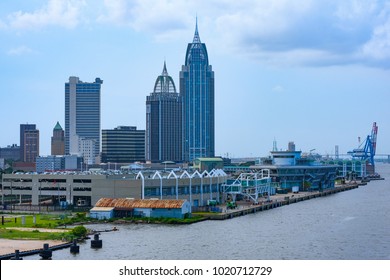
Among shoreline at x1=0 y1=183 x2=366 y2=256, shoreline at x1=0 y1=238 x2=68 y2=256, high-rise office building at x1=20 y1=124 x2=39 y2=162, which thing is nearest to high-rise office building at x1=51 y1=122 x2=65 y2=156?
high-rise office building at x1=20 y1=124 x2=39 y2=162

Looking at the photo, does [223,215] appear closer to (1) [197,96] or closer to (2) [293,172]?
(2) [293,172]

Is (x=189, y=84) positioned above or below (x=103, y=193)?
above

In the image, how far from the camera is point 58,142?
134 meters

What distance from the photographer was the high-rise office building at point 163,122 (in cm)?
12494

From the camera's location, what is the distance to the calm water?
23.2 m

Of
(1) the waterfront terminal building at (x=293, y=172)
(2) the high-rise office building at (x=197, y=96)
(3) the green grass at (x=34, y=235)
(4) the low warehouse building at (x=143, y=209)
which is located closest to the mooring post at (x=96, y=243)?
(3) the green grass at (x=34, y=235)

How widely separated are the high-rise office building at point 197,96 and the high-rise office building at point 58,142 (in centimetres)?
2417

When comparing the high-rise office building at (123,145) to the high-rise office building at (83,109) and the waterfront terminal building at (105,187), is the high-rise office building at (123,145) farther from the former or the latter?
the waterfront terminal building at (105,187)

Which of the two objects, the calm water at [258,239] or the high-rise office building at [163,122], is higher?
the high-rise office building at [163,122]

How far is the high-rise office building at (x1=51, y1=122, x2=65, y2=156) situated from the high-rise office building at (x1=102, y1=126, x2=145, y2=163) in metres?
24.7

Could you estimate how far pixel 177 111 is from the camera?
127438 mm
